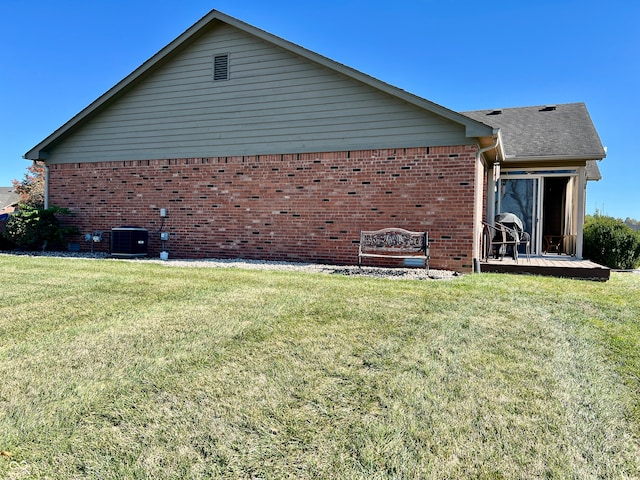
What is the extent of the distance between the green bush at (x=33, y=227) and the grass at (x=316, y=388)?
719cm

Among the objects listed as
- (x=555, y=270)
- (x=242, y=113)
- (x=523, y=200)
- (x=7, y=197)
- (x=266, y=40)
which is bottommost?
(x=555, y=270)

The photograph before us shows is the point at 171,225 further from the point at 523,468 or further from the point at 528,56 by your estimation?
the point at 528,56

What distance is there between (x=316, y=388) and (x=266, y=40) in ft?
29.1

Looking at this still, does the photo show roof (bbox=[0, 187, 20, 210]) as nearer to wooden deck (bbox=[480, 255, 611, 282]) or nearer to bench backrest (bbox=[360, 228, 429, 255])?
bench backrest (bbox=[360, 228, 429, 255])

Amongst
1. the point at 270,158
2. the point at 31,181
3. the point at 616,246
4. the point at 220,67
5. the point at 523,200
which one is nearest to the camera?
the point at 270,158

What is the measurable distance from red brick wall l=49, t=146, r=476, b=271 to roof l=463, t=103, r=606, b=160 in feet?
9.95

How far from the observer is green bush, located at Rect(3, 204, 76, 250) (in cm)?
1037

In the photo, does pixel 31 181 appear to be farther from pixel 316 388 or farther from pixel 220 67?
pixel 316 388

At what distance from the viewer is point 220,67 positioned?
31.7ft

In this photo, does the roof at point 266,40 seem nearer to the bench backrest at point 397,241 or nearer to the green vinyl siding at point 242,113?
the green vinyl siding at point 242,113

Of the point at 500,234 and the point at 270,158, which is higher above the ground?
the point at 270,158

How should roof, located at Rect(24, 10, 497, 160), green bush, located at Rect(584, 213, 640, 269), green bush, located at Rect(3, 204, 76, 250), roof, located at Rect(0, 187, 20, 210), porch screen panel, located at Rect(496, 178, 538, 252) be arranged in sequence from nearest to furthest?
roof, located at Rect(24, 10, 497, 160), green bush, located at Rect(584, 213, 640, 269), green bush, located at Rect(3, 204, 76, 250), porch screen panel, located at Rect(496, 178, 538, 252), roof, located at Rect(0, 187, 20, 210)

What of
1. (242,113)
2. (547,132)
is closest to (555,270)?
(547,132)

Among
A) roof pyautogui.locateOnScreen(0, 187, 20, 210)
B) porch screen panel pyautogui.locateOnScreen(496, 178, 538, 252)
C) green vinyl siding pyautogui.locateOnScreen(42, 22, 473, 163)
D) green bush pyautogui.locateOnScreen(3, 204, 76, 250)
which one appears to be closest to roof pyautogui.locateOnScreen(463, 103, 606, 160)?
porch screen panel pyautogui.locateOnScreen(496, 178, 538, 252)
